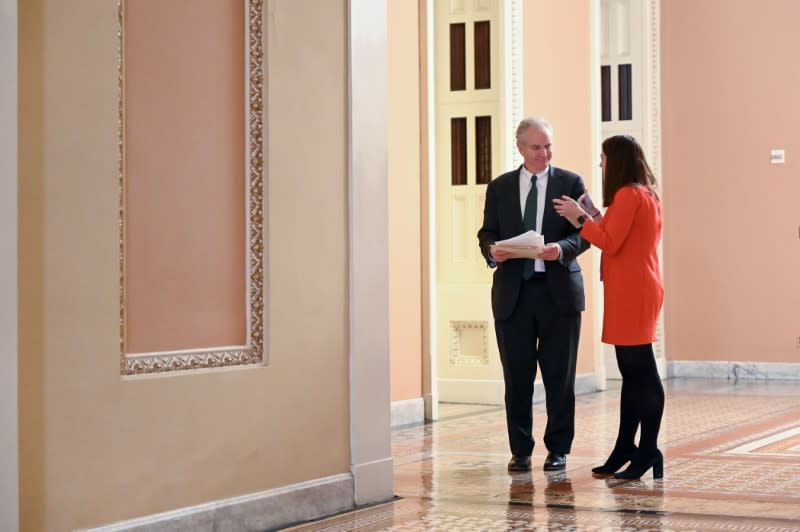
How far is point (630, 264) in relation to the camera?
16.0 ft

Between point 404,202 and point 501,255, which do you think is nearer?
point 501,255

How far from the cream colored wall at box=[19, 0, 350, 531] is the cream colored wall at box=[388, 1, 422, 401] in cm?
292

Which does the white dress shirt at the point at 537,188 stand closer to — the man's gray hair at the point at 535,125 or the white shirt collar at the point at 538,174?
the white shirt collar at the point at 538,174

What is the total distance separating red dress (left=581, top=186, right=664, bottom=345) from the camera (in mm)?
4840

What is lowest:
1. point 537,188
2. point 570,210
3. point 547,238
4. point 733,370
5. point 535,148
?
point 733,370

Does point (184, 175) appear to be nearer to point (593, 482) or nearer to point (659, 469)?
point (593, 482)

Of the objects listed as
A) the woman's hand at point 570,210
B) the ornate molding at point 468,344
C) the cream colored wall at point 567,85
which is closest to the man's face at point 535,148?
the woman's hand at point 570,210

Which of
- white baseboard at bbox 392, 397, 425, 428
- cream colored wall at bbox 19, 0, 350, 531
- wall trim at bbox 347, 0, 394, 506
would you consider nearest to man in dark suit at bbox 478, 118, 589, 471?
wall trim at bbox 347, 0, 394, 506

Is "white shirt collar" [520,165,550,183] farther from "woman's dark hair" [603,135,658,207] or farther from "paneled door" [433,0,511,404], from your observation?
"paneled door" [433,0,511,404]

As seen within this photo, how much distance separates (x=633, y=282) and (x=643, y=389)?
425 millimetres

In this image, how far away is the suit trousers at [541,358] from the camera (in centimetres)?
516

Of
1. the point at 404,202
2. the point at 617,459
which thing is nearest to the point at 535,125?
the point at 617,459

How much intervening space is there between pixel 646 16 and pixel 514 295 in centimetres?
670

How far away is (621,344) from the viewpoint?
16.0 feet
